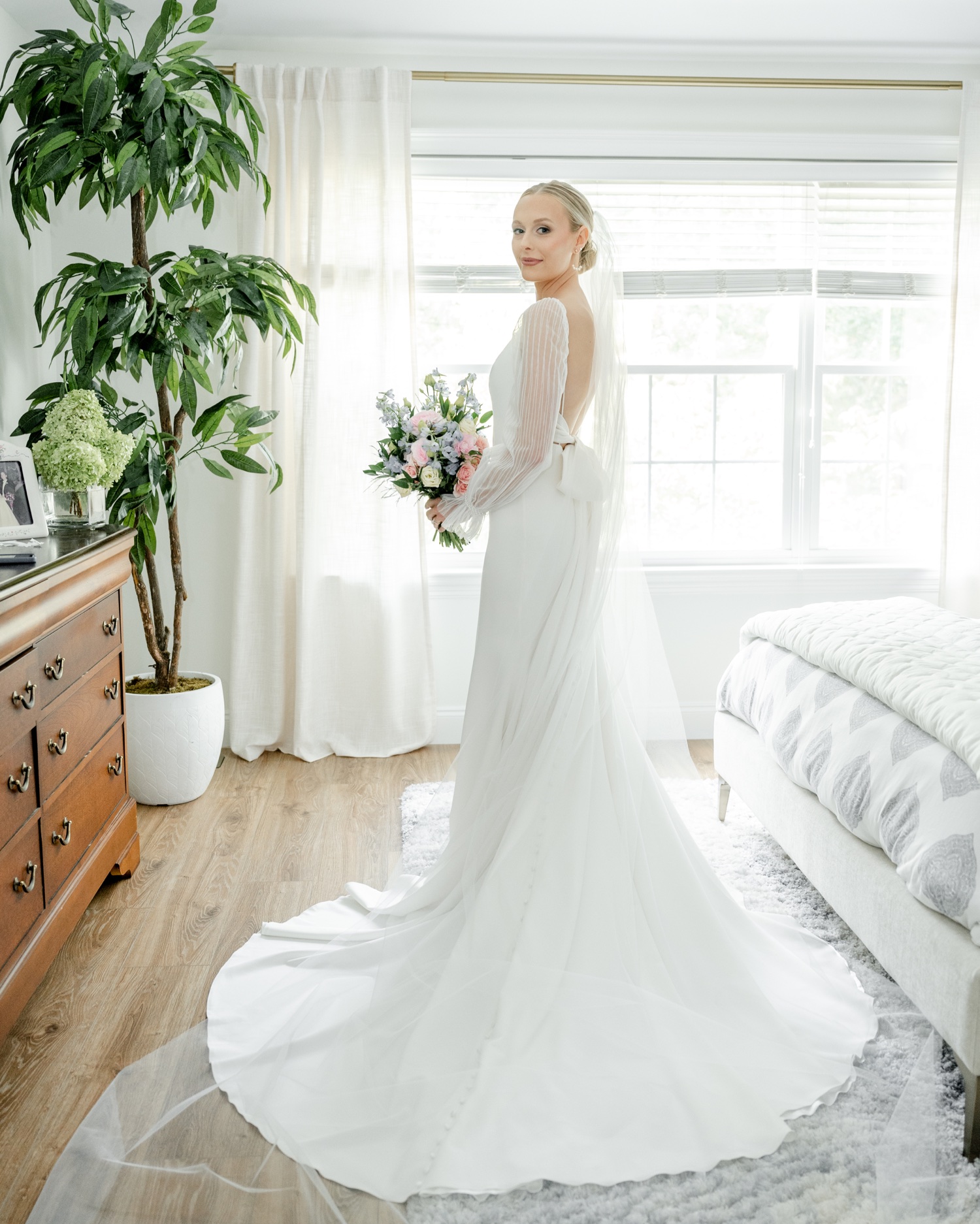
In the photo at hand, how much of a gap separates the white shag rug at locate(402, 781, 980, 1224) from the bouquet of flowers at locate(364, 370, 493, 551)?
132 cm

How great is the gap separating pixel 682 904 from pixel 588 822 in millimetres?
259

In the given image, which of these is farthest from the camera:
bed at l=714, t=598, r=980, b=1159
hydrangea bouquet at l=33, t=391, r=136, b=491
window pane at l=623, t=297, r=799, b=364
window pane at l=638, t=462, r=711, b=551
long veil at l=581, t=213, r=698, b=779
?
window pane at l=638, t=462, r=711, b=551

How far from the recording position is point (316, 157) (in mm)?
3936

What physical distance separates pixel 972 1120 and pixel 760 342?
11.5 ft

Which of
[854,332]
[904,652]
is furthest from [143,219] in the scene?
[854,332]

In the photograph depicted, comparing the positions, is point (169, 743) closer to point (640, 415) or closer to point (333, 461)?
point (333, 461)

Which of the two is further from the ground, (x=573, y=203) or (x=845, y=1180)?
(x=573, y=203)

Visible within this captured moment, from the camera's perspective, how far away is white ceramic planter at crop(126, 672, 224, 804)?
346 cm

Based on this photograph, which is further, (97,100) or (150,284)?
(150,284)

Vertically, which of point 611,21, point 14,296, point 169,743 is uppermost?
point 611,21

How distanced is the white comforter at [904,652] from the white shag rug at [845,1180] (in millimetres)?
610

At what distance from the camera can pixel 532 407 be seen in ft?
6.64

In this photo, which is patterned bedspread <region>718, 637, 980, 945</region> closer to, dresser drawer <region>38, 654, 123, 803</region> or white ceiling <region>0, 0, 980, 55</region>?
dresser drawer <region>38, 654, 123, 803</region>

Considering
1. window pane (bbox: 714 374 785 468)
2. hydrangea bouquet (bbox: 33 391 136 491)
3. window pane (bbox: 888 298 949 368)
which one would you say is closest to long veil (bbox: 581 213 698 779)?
hydrangea bouquet (bbox: 33 391 136 491)
